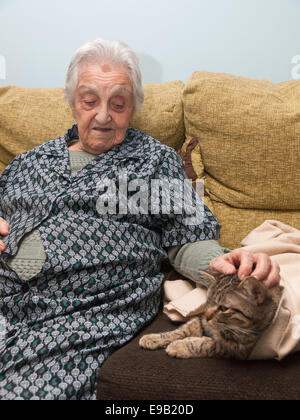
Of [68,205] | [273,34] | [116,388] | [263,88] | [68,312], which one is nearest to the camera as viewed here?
[116,388]

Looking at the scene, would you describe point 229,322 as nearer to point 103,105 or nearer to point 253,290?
point 253,290

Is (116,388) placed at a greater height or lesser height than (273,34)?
lesser

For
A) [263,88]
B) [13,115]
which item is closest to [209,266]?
[263,88]

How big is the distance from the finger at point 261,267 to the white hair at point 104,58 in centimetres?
71

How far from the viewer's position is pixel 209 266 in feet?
3.22

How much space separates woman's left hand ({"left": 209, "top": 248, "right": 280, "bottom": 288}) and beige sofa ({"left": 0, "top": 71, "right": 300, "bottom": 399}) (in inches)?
16.5

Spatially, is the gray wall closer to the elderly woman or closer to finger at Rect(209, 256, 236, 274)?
the elderly woman

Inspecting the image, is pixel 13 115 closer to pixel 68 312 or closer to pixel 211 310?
pixel 68 312

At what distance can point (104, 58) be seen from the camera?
1.21 meters

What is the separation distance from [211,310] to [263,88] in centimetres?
90

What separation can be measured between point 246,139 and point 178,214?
1.30 ft

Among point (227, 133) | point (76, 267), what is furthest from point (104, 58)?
point (76, 267)

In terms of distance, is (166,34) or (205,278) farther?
(166,34)

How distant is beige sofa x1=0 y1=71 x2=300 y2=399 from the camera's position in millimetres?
1266
